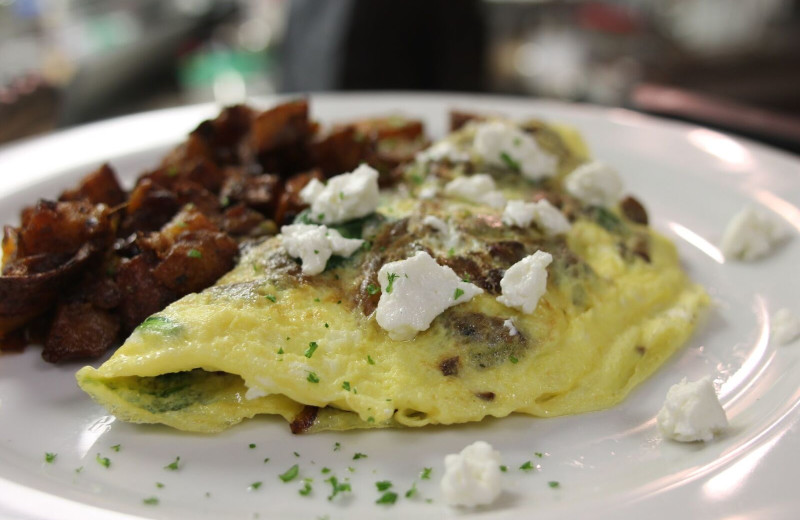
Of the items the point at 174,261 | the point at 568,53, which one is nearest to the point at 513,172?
the point at 174,261

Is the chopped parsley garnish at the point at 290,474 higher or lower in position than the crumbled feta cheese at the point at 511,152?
lower

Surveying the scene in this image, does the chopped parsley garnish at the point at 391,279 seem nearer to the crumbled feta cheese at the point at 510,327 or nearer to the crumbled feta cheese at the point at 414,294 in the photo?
the crumbled feta cheese at the point at 414,294

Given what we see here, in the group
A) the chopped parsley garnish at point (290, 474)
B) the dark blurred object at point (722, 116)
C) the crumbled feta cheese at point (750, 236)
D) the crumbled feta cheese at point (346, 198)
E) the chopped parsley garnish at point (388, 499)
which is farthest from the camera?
the dark blurred object at point (722, 116)

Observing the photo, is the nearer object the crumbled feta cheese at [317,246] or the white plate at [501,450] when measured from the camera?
the white plate at [501,450]

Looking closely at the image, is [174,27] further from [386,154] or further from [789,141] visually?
[789,141]

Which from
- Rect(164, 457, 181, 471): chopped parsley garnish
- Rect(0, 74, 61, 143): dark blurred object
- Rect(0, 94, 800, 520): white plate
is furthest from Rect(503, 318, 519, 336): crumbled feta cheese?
Rect(0, 74, 61, 143): dark blurred object

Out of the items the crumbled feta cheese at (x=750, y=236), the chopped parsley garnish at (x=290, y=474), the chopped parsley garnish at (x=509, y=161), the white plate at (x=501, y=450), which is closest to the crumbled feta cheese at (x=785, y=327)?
the white plate at (x=501, y=450)
